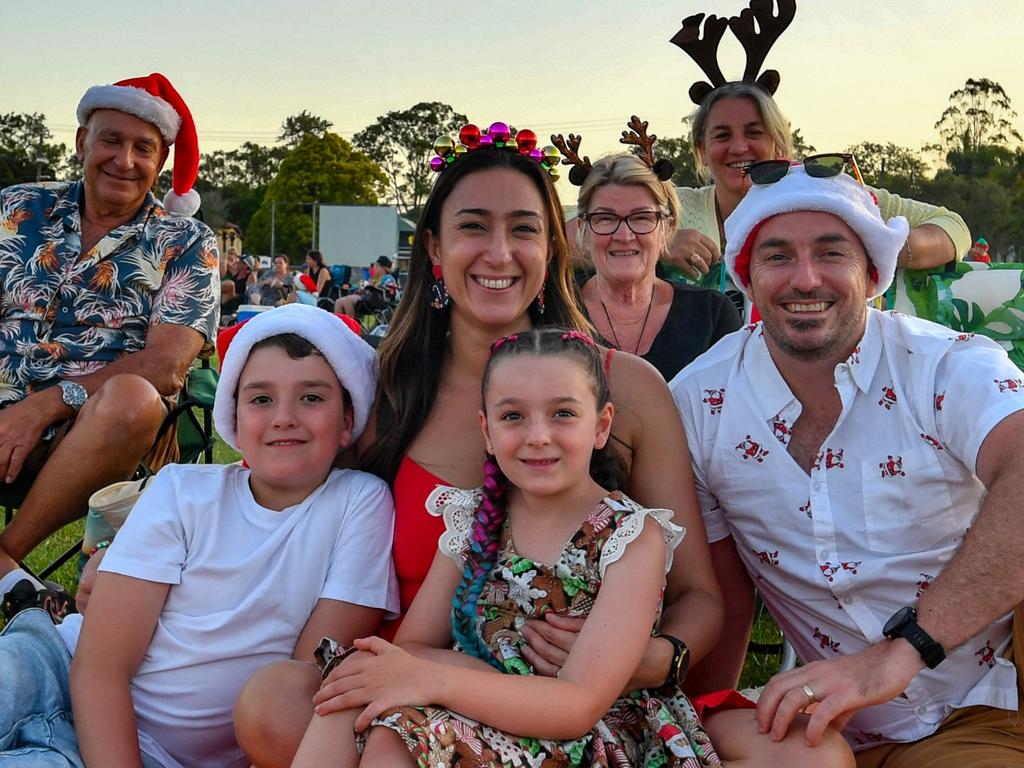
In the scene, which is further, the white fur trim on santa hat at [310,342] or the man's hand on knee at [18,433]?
the man's hand on knee at [18,433]

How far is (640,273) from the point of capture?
4.37m

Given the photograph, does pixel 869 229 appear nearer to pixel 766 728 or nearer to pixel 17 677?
pixel 766 728

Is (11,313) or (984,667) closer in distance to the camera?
(984,667)

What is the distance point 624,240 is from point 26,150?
49.3 metres

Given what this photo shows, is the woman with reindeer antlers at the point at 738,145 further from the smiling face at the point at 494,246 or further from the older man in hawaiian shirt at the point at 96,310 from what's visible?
the older man in hawaiian shirt at the point at 96,310

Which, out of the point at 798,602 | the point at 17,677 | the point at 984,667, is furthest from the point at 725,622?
the point at 17,677

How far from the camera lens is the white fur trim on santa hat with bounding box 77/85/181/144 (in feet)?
14.6

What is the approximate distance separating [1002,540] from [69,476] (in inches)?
126

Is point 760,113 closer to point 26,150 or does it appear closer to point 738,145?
point 738,145

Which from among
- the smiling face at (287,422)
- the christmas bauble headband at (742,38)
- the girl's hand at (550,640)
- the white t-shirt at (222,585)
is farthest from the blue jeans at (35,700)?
the christmas bauble headband at (742,38)

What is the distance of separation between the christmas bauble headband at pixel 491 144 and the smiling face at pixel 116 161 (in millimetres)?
2048

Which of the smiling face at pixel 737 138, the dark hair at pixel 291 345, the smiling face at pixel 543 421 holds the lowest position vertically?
the smiling face at pixel 543 421

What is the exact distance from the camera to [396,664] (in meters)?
2.04

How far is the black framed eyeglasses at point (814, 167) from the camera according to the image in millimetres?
2479
